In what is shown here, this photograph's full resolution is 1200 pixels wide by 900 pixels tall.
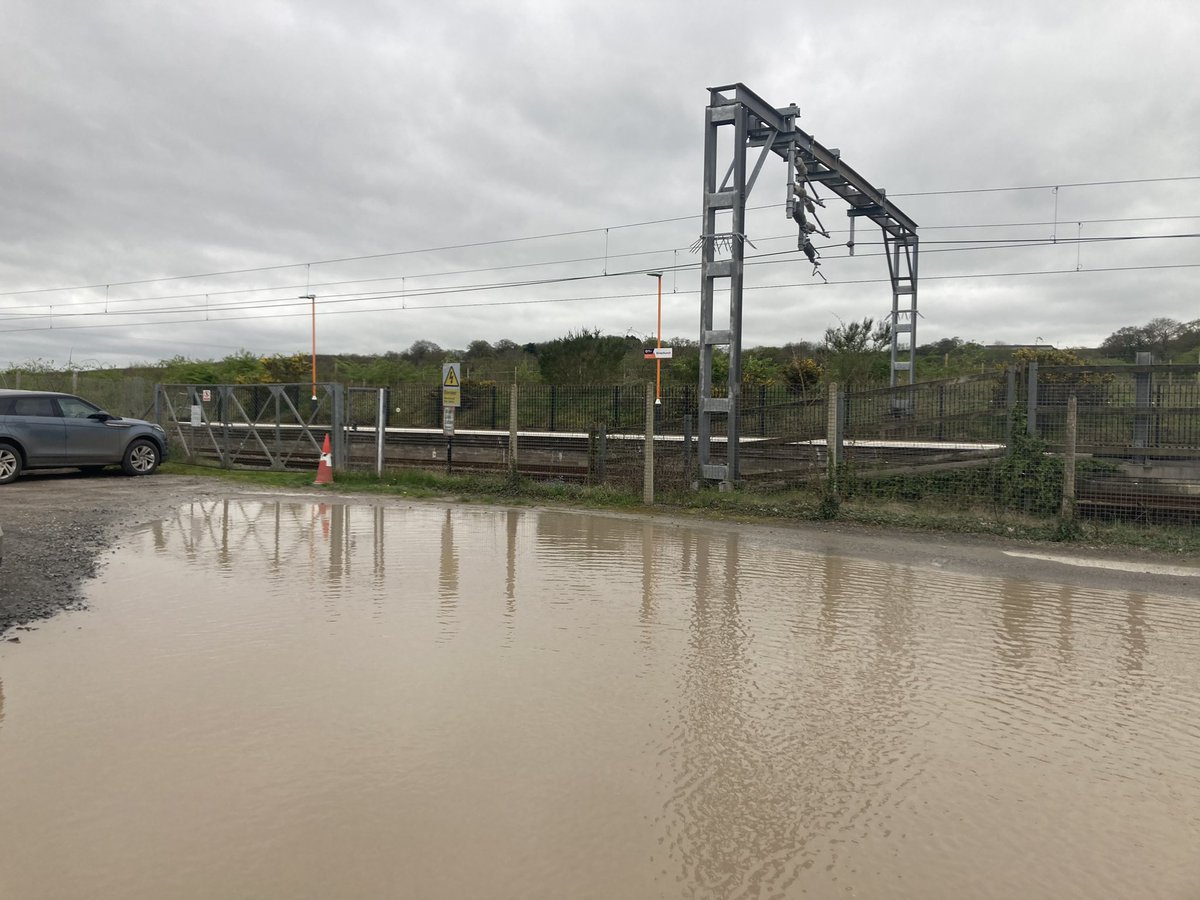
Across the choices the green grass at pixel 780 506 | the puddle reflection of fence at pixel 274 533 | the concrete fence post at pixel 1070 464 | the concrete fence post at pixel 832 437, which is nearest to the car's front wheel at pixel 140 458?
the green grass at pixel 780 506

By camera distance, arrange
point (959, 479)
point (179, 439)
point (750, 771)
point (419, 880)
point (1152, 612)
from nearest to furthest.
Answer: point (419, 880) → point (750, 771) → point (1152, 612) → point (959, 479) → point (179, 439)

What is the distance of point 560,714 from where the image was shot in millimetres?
4672

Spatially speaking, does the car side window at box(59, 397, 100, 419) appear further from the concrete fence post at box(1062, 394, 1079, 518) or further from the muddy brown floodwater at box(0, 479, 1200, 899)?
the concrete fence post at box(1062, 394, 1079, 518)

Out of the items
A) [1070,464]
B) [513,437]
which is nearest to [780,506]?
[1070,464]

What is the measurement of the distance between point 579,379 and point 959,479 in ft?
67.7

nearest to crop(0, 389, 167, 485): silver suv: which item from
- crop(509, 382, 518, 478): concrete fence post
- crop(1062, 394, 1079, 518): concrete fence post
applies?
crop(509, 382, 518, 478): concrete fence post

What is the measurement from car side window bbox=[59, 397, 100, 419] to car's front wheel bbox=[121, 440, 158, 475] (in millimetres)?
1005

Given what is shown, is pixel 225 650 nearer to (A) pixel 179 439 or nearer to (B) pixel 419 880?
(B) pixel 419 880

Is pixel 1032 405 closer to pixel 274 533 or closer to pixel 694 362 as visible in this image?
pixel 274 533

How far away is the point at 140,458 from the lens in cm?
1784

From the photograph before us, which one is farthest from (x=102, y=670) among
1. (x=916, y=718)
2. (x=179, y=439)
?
(x=179, y=439)

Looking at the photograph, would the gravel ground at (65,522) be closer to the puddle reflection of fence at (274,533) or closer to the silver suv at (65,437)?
the silver suv at (65,437)

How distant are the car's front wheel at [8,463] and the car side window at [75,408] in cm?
112

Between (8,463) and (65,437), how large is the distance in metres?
1.02
